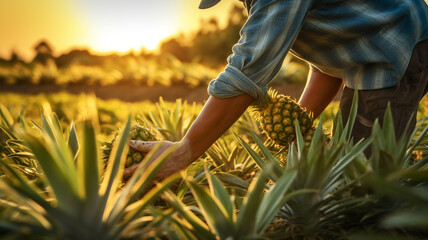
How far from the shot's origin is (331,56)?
1.94 m

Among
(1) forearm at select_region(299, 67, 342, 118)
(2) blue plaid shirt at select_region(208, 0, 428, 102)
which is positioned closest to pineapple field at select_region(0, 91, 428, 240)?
(2) blue plaid shirt at select_region(208, 0, 428, 102)

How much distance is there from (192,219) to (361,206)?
493mm

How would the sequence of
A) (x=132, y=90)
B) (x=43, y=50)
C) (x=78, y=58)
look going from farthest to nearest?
1. (x=43, y=50)
2. (x=78, y=58)
3. (x=132, y=90)

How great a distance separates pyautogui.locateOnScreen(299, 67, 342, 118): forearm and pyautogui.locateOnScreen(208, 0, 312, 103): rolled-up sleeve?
91cm

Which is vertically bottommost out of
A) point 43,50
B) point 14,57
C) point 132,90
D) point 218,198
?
point 218,198

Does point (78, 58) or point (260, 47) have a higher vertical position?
point (78, 58)

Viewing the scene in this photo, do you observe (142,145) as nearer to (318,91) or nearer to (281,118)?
(281,118)

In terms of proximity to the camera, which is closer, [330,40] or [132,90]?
[330,40]

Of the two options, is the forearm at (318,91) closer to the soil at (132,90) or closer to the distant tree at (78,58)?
the soil at (132,90)

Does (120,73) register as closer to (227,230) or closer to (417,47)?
(417,47)

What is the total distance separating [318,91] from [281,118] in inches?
20.8

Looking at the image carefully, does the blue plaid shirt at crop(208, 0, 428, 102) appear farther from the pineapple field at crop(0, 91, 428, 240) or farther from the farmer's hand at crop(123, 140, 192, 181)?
the pineapple field at crop(0, 91, 428, 240)

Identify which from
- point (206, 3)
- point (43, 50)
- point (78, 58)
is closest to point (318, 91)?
point (206, 3)

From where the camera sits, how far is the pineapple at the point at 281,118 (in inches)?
76.9
